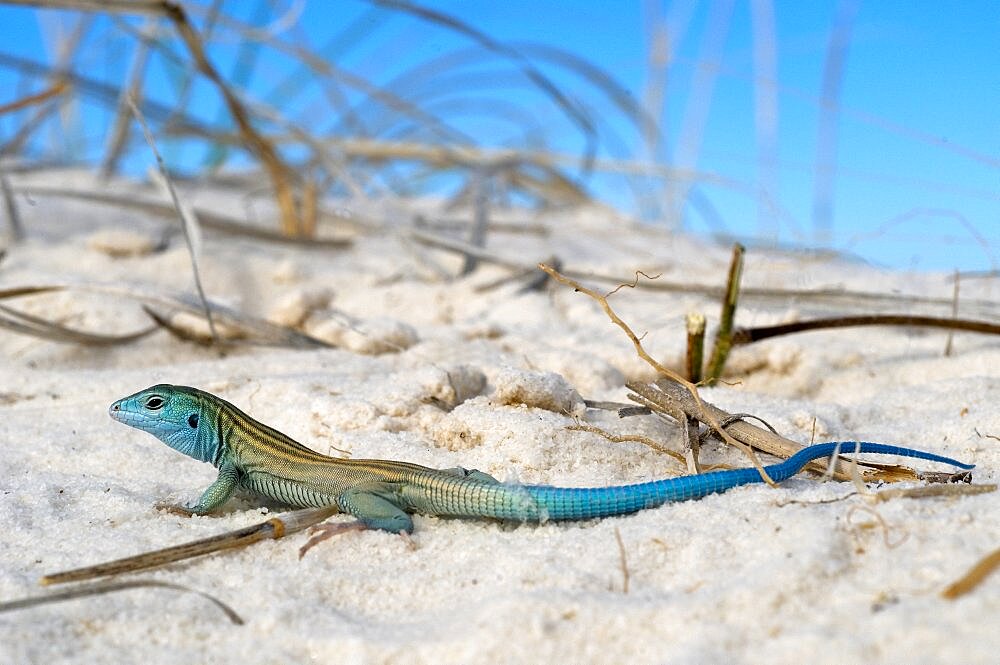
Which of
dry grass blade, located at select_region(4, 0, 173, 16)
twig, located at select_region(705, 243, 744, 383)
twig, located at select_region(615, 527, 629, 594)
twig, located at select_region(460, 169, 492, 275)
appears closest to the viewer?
twig, located at select_region(615, 527, 629, 594)

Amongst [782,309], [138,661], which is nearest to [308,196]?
[782,309]

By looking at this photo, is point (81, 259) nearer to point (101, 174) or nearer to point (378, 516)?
point (101, 174)

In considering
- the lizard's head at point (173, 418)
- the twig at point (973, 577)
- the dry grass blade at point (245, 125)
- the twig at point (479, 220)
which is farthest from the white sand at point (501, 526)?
the dry grass blade at point (245, 125)

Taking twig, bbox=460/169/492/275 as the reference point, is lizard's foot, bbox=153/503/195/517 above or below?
below

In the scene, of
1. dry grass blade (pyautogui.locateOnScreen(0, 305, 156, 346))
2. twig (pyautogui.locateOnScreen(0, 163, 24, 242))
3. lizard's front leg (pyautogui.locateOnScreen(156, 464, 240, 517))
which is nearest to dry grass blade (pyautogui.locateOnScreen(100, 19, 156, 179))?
Result: twig (pyautogui.locateOnScreen(0, 163, 24, 242))

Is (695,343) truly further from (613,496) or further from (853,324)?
(613,496)

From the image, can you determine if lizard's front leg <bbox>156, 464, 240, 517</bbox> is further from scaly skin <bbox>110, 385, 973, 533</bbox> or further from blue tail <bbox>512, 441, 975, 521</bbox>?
blue tail <bbox>512, 441, 975, 521</bbox>

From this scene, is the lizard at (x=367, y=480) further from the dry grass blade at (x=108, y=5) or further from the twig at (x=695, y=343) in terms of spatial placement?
the dry grass blade at (x=108, y=5)
